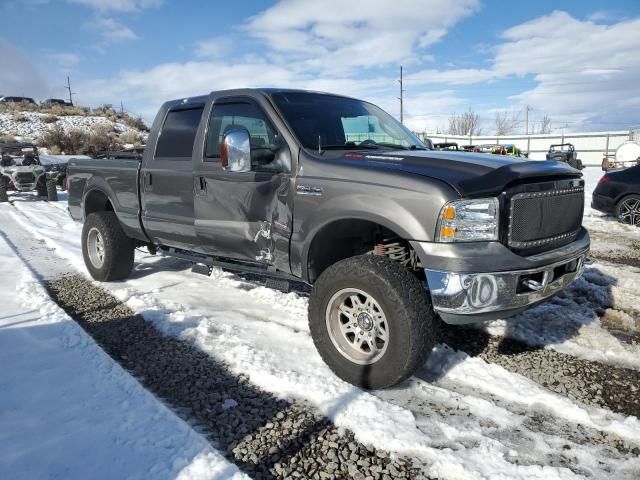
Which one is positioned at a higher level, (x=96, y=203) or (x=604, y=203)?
(x=96, y=203)

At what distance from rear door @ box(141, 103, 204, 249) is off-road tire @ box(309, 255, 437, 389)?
1891 mm

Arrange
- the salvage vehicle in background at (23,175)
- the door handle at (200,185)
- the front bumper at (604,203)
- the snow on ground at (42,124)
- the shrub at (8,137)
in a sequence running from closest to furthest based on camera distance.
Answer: the door handle at (200,185) → the front bumper at (604,203) → the salvage vehicle in background at (23,175) → the shrub at (8,137) → the snow on ground at (42,124)

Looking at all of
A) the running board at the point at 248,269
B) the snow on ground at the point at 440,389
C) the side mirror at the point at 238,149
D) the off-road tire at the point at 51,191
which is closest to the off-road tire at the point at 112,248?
the snow on ground at the point at 440,389

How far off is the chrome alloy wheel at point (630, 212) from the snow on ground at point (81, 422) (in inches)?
371

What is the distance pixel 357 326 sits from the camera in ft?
10.8

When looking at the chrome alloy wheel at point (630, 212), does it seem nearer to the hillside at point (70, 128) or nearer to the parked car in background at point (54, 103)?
the hillside at point (70, 128)

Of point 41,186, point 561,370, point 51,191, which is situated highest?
point 41,186

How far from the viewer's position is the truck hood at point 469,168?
2.89m

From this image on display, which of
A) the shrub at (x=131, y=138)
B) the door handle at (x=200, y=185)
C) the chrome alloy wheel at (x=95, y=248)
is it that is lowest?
the chrome alloy wheel at (x=95, y=248)

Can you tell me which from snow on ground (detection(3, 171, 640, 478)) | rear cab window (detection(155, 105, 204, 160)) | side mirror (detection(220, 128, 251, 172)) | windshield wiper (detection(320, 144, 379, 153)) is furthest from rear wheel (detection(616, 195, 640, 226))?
side mirror (detection(220, 128, 251, 172))

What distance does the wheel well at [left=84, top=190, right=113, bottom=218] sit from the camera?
6.04m

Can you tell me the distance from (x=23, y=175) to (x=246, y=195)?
15.3 meters

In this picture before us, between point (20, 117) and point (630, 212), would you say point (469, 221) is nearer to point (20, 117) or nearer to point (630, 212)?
point (630, 212)

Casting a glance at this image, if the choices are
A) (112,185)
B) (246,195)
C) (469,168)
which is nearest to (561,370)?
(469,168)
